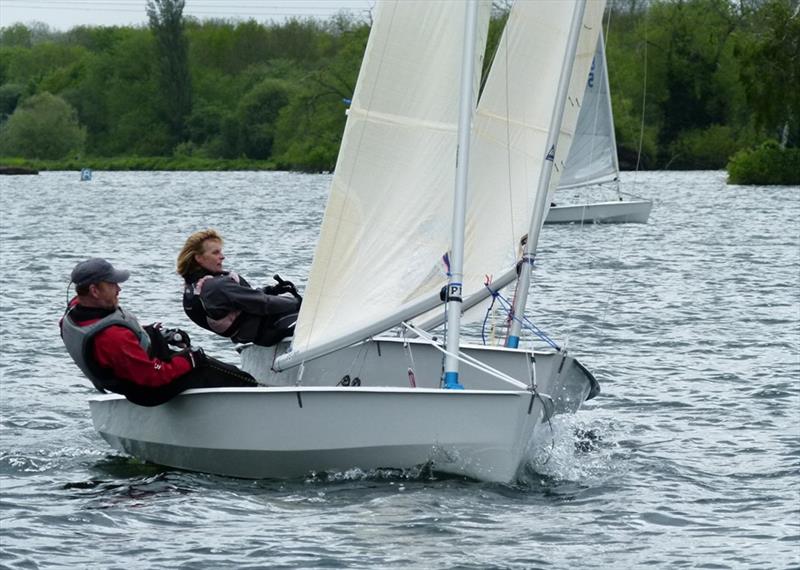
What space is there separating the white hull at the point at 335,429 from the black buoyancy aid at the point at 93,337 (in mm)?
404

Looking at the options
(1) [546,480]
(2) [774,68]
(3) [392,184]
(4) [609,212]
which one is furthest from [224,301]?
(2) [774,68]

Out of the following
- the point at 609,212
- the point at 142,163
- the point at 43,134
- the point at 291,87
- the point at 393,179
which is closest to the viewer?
the point at 393,179

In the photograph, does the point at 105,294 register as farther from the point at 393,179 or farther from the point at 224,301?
the point at 393,179

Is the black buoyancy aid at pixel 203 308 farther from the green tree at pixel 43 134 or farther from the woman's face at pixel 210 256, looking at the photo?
the green tree at pixel 43 134

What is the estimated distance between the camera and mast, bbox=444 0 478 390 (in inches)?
338

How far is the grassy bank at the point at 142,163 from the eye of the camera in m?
90.9

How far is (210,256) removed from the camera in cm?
970

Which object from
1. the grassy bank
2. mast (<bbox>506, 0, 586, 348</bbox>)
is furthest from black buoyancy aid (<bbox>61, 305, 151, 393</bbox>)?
the grassy bank

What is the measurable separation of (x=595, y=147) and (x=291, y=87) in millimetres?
60514

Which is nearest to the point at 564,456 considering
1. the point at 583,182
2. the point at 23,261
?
the point at 23,261

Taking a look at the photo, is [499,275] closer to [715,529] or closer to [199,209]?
[715,529]

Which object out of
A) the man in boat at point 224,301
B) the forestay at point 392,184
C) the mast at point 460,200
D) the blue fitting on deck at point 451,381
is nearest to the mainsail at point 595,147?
the man in boat at point 224,301

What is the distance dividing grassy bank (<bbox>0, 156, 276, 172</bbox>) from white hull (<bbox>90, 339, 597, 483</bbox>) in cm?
8103

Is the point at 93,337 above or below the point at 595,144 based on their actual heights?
below
